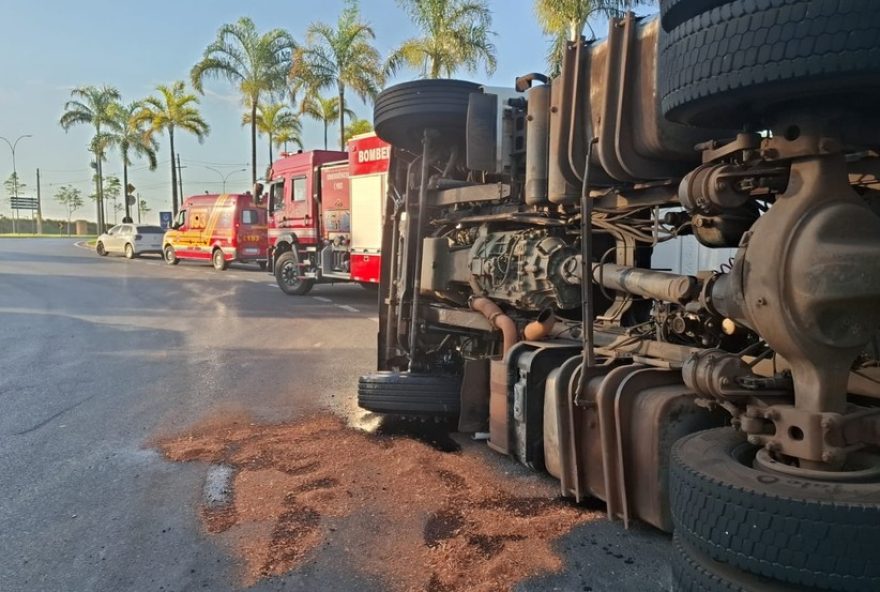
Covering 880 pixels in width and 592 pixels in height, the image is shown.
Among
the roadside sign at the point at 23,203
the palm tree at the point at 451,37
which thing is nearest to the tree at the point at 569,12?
the palm tree at the point at 451,37

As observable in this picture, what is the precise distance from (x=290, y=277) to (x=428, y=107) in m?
12.1

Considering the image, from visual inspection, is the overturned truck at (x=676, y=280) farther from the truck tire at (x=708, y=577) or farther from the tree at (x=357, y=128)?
the tree at (x=357, y=128)

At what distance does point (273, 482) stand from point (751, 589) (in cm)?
293

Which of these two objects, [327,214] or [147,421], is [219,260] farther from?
[147,421]

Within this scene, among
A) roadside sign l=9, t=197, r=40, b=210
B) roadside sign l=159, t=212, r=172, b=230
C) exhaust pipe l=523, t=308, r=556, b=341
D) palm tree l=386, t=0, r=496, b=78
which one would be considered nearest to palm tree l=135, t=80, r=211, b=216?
roadside sign l=159, t=212, r=172, b=230

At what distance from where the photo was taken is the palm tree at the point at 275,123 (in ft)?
121

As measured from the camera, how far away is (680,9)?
95.3 inches

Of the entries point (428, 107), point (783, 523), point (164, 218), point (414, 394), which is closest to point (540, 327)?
point (414, 394)

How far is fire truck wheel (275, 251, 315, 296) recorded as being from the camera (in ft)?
55.1

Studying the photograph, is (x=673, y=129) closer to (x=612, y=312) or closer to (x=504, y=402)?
(x=612, y=312)

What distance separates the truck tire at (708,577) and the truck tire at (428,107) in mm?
3917

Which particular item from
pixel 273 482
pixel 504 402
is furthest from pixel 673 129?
pixel 273 482

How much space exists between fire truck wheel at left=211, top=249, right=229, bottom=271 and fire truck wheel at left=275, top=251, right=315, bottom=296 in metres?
8.29

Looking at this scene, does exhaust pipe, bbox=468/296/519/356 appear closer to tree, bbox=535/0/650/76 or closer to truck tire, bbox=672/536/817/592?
truck tire, bbox=672/536/817/592
